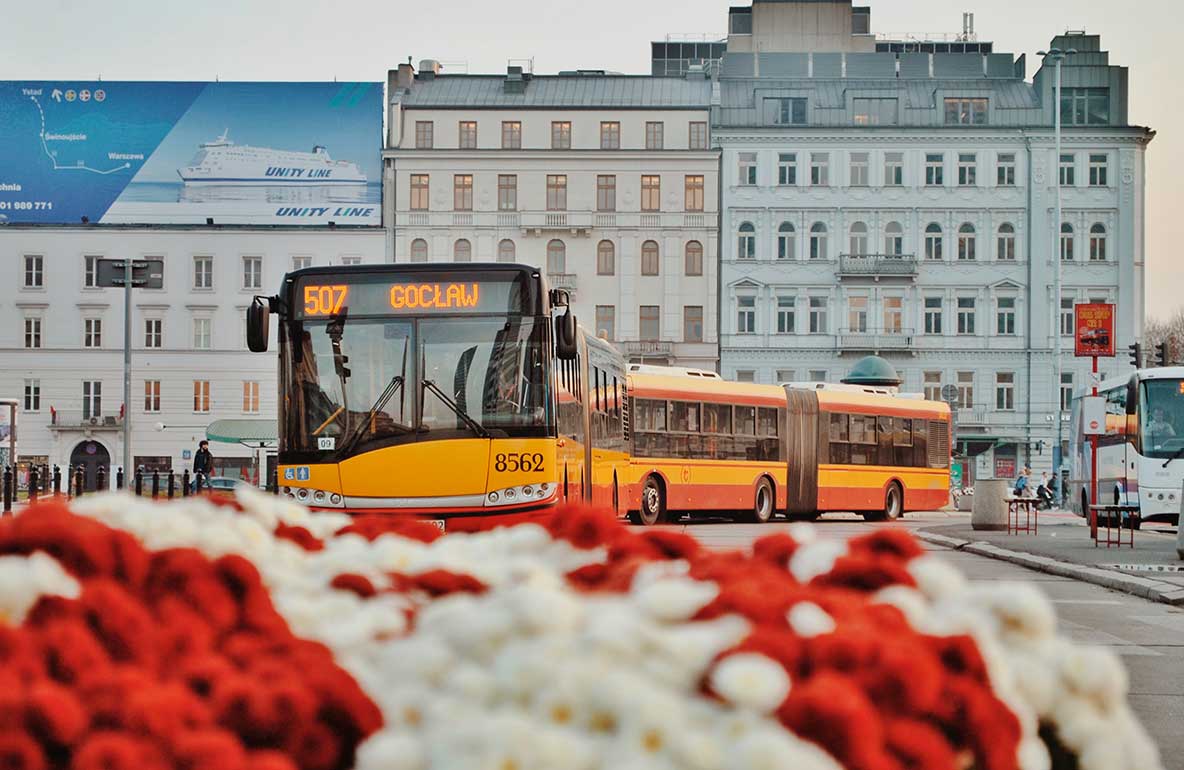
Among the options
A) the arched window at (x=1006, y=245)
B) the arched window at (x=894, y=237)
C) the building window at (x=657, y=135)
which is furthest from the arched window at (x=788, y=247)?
the arched window at (x=1006, y=245)

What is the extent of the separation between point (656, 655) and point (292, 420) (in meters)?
14.1

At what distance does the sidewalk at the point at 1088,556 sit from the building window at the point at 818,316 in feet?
129

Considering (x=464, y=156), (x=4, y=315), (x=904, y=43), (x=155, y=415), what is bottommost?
(x=155, y=415)

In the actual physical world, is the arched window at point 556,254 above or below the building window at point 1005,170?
below

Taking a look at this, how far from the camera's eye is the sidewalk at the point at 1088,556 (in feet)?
54.2

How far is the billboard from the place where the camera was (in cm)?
7088

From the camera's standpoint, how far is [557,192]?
71375mm

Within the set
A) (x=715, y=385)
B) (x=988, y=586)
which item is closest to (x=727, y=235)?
(x=715, y=385)

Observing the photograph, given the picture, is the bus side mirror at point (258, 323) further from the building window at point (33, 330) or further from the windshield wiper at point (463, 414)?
the building window at point (33, 330)

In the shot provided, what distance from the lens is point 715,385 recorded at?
34.9 meters

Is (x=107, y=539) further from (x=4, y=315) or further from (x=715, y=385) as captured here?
(x=4, y=315)

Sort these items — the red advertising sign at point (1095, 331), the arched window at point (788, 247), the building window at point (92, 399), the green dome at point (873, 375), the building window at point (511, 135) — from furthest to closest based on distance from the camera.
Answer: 1. the building window at point (511, 135)
2. the building window at point (92, 399)
3. the arched window at point (788, 247)
4. the green dome at point (873, 375)
5. the red advertising sign at point (1095, 331)

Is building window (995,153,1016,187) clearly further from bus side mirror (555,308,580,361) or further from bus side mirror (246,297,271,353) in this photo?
bus side mirror (246,297,271,353)

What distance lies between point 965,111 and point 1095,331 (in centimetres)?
4321
